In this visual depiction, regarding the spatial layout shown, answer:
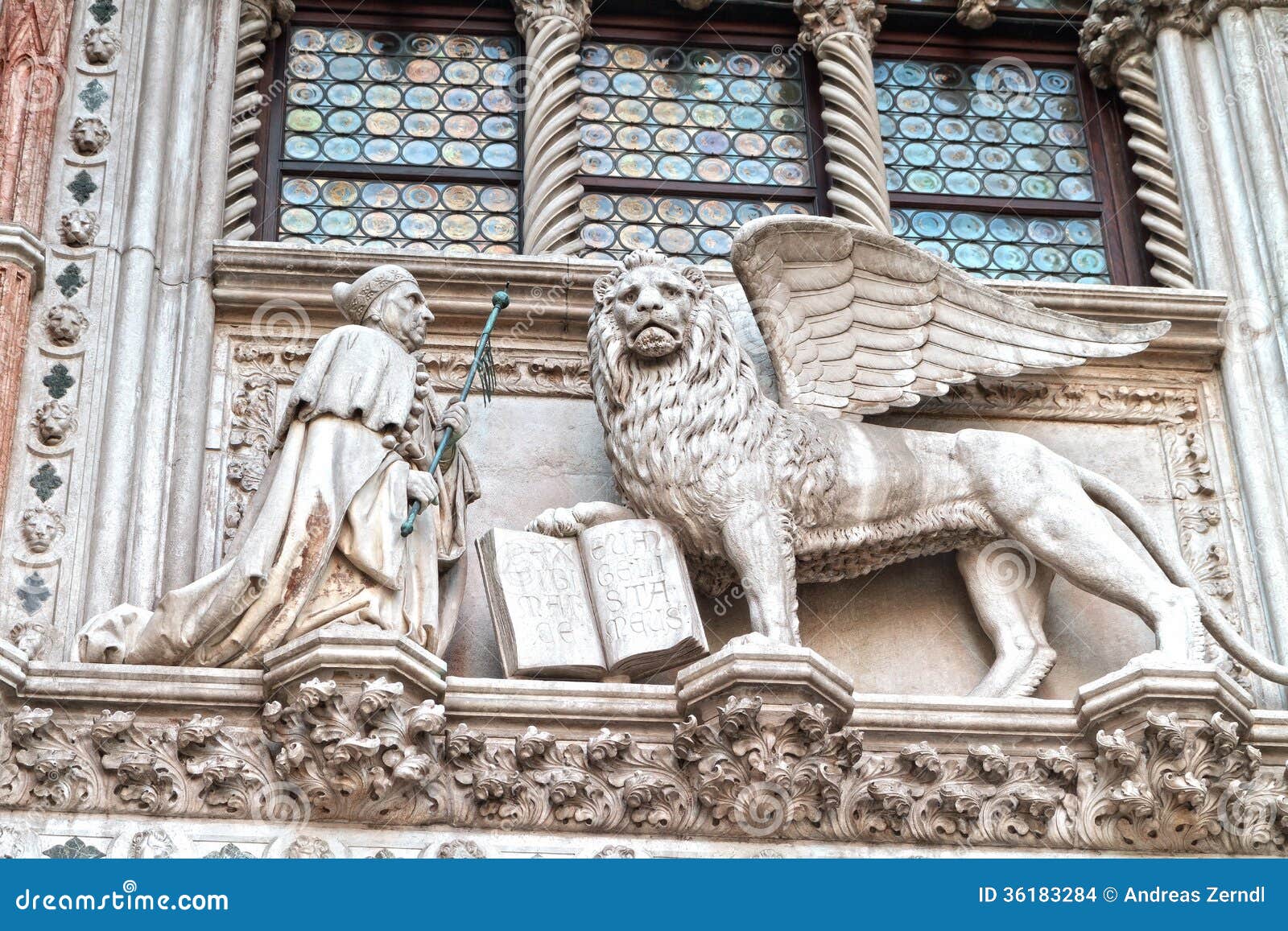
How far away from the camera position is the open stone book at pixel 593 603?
8398 mm

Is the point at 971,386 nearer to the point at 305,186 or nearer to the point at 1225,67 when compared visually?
the point at 1225,67

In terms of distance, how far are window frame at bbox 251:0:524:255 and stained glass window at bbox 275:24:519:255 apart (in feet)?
0.03

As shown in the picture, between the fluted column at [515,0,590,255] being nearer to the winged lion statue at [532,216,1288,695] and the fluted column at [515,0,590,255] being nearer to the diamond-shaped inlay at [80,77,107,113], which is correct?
the winged lion statue at [532,216,1288,695]

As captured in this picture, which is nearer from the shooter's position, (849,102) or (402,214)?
(402,214)

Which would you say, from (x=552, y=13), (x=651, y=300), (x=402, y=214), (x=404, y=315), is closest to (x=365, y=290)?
(x=404, y=315)

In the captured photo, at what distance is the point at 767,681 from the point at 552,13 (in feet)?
13.5

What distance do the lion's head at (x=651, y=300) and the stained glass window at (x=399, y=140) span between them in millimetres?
1561

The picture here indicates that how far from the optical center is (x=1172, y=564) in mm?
8977

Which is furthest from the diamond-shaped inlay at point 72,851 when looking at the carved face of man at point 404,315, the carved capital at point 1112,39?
the carved capital at point 1112,39

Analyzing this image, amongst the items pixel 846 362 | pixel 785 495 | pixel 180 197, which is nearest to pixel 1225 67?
pixel 846 362

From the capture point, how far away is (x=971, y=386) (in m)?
9.64

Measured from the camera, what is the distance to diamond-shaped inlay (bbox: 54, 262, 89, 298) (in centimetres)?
A: 931

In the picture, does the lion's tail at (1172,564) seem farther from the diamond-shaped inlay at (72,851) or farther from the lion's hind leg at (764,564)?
the diamond-shaped inlay at (72,851)

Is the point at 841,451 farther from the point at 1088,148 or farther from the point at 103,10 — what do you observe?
the point at 103,10
